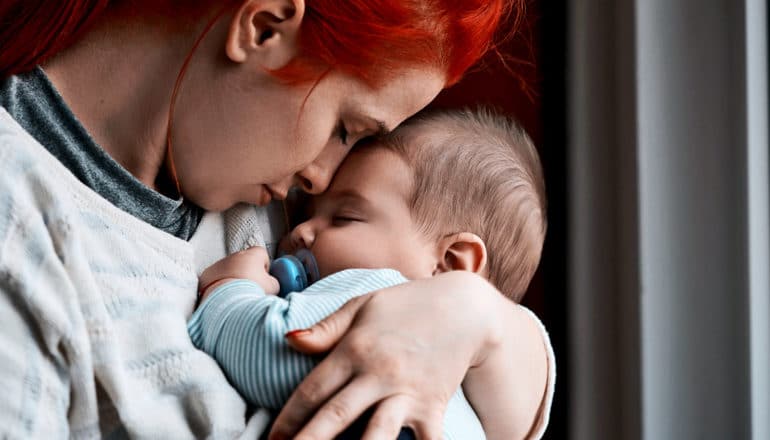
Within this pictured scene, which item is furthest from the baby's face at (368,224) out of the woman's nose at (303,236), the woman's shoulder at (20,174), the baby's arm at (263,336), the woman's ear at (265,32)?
the woman's shoulder at (20,174)

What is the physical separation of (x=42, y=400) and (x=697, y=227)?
3.71ft

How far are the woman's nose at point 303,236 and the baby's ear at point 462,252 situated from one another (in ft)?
0.64

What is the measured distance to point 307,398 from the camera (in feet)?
3.01

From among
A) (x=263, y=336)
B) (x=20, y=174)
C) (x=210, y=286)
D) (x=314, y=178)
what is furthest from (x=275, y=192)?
(x=20, y=174)

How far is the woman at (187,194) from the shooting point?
0.86 metres

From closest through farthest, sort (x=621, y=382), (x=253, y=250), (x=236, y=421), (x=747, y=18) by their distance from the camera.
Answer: (x=236, y=421), (x=253, y=250), (x=747, y=18), (x=621, y=382)

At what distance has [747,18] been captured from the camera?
4.58 feet

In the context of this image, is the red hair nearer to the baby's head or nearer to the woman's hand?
the baby's head

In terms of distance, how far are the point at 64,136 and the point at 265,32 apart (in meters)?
0.28

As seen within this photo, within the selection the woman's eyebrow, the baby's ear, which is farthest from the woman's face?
the baby's ear

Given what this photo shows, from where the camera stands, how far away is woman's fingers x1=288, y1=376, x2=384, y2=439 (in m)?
0.88

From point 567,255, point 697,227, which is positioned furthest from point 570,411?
point 697,227

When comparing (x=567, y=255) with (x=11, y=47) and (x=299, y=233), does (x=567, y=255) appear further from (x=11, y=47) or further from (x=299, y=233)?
(x=11, y=47)

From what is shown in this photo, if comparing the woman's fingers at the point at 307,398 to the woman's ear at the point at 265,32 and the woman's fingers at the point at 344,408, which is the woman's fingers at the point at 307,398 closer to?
the woman's fingers at the point at 344,408
